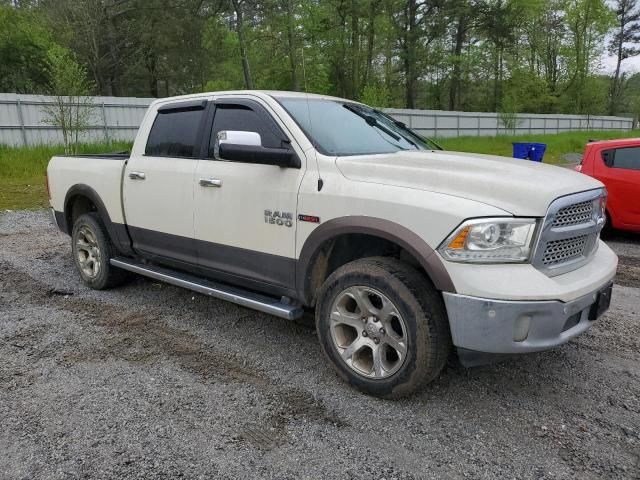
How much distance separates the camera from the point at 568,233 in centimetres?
306

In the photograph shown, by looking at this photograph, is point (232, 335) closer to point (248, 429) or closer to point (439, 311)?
point (248, 429)

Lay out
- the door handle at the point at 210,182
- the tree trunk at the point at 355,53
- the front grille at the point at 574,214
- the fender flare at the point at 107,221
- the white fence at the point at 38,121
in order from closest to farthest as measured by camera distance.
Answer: the front grille at the point at 574,214 < the door handle at the point at 210,182 < the fender flare at the point at 107,221 < the white fence at the point at 38,121 < the tree trunk at the point at 355,53

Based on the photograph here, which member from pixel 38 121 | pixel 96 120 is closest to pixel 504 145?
pixel 96 120

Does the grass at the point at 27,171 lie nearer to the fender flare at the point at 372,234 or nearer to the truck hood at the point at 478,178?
the fender flare at the point at 372,234

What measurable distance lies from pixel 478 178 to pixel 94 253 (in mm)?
4089

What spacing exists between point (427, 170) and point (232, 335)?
2.11 m

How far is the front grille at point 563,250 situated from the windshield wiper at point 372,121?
65.3 inches

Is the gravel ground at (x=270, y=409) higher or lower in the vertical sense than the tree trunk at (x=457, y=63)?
lower

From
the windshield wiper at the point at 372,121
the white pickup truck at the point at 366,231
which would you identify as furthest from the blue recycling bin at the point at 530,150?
the windshield wiper at the point at 372,121

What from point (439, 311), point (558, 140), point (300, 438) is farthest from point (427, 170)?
point (558, 140)

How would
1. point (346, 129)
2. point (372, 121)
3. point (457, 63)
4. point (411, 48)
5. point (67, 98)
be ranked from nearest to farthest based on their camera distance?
point (346, 129) → point (372, 121) → point (67, 98) → point (411, 48) → point (457, 63)

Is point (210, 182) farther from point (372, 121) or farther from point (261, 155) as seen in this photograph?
point (372, 121)

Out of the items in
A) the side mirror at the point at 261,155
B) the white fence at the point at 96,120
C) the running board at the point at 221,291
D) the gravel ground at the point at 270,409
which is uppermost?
the white fence at the point at 96,120

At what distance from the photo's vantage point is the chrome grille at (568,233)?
9.51ft
